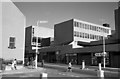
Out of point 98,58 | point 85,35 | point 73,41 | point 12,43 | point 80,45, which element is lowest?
point 98,58

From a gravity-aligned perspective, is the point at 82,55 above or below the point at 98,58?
above

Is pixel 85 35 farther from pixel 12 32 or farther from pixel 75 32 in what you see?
pixel 12 32

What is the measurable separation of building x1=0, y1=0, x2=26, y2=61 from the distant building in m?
30.5

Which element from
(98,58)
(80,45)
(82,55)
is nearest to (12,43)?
(98,58)

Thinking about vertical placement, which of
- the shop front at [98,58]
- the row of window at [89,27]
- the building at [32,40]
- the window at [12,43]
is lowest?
the shop front at [98,58]

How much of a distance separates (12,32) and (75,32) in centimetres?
3730

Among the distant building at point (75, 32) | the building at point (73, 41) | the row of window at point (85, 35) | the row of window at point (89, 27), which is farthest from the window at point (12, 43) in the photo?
the row of window at point (89, 27)

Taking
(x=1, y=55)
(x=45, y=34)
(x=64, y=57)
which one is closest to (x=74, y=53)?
(x=64, y=57)

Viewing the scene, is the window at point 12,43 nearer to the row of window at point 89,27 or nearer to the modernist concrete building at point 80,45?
the modernist concrete building at point 80,45

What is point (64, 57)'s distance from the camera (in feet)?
190

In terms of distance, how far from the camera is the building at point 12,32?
92.5ft

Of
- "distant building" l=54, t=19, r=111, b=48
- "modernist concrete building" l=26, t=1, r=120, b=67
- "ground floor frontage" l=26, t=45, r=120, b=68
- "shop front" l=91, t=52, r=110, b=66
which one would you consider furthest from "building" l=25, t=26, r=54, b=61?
"shop front" l=91, t=52, r=110, b=66

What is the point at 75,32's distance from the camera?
64688 millimetres

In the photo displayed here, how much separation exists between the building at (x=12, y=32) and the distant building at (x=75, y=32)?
100 feet
